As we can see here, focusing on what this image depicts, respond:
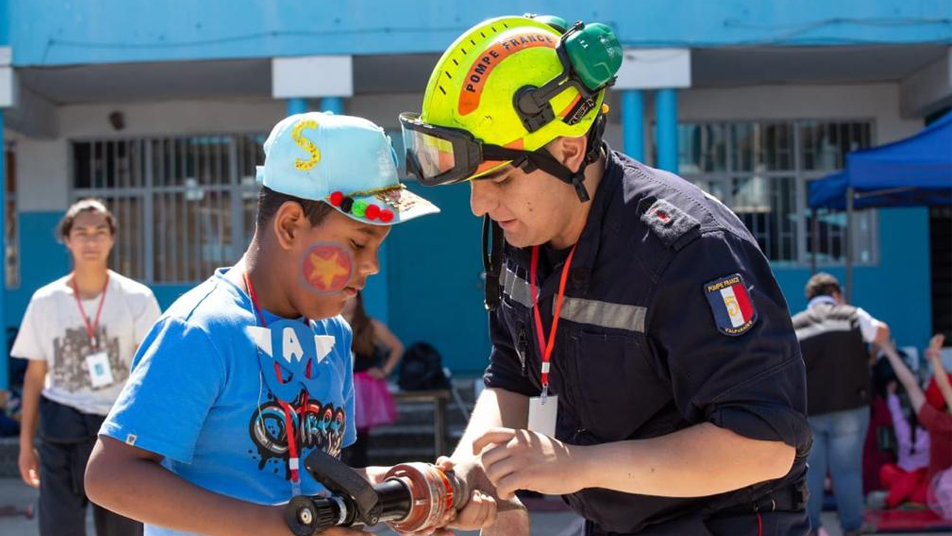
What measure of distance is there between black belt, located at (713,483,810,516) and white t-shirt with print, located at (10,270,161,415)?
12.3 ft

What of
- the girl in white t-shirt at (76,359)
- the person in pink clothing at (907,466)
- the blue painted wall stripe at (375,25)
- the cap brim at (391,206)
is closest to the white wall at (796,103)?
the blue painted wall stripe at (375,25)

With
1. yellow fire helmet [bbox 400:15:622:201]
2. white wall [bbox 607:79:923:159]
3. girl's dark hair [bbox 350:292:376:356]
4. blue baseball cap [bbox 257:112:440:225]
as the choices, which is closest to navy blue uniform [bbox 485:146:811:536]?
yellow fire helmet [bbox 400:15:622:201]

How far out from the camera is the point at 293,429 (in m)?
2.27

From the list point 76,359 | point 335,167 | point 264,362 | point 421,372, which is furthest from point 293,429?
point 421,372

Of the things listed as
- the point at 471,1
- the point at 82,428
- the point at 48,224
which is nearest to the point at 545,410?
the point at 82,428

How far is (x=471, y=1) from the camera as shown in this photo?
420 inches

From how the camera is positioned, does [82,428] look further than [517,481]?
Yes

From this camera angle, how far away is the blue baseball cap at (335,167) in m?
2.27

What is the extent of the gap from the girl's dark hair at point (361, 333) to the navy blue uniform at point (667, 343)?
5876 mm

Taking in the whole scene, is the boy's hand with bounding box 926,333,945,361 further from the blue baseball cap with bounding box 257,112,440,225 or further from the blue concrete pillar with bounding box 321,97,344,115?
the blue baseball cap with bounding box 257,112,440,225

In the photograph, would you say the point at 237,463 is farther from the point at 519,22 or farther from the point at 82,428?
the point at 82,428

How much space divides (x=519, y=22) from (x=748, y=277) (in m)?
0.67

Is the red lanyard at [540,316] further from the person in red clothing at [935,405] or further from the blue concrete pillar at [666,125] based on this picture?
the blue concrete pillar at [666,125]

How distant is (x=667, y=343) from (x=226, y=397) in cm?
87
